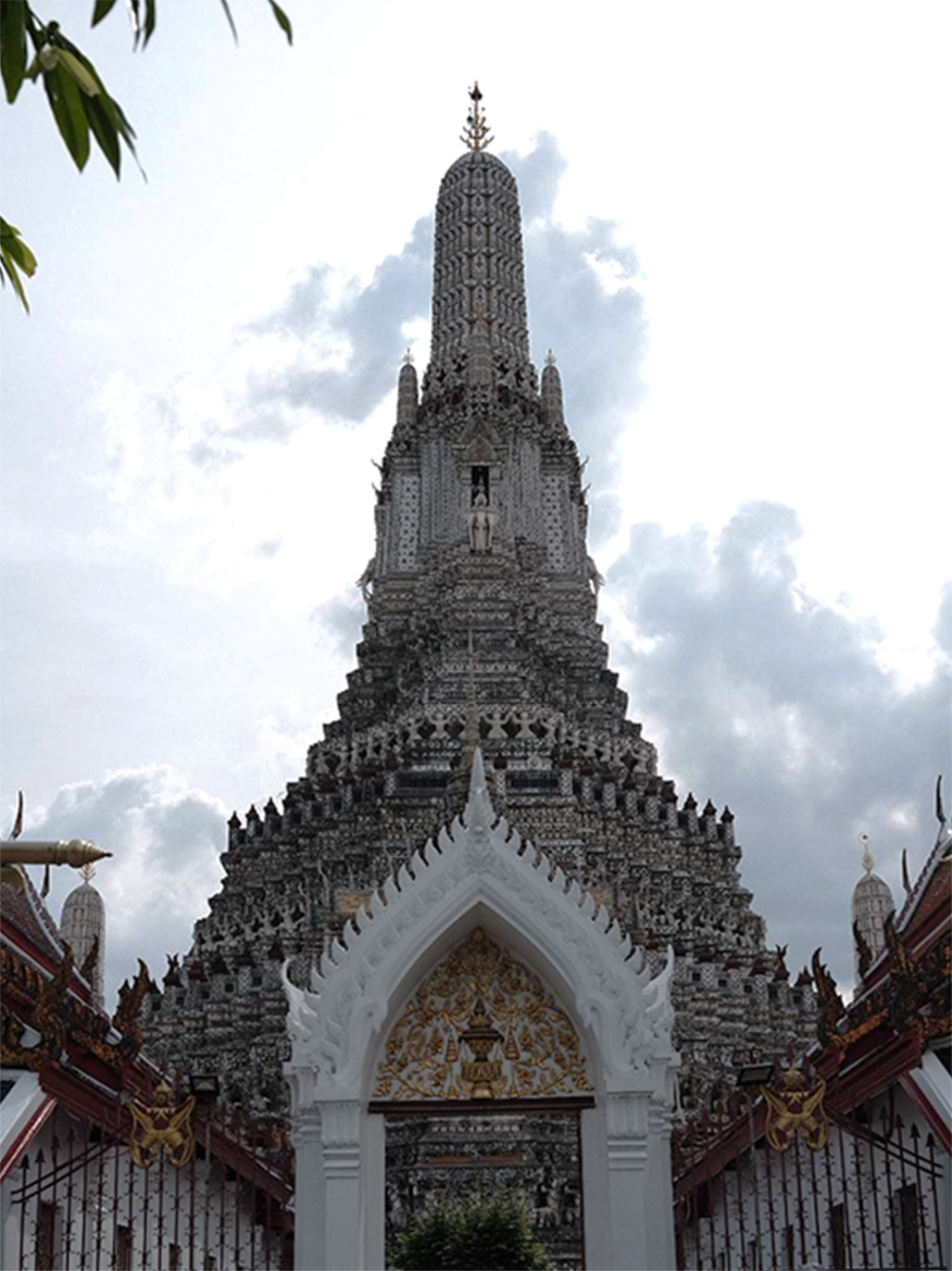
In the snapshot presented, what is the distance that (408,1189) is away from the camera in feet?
96.6

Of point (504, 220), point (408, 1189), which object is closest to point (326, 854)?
point (408, 1189)

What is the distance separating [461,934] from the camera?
525 inches

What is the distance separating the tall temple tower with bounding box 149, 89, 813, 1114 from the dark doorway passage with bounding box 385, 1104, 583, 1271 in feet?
16.9

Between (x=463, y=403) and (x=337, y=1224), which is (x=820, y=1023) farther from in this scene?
(x=463, y=403)

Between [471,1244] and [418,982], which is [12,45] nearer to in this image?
[418,982]

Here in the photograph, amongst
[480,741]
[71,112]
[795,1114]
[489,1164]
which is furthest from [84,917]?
[71,112]

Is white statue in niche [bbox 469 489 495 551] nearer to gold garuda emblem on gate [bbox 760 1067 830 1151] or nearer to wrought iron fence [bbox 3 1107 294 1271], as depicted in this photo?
wrought iron fence [bbox 3 1107 294 1271]

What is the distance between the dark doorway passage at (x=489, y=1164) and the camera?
95.1 ft

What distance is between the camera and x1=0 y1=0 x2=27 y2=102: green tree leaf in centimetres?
517

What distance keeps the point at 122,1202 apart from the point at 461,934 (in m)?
5.72

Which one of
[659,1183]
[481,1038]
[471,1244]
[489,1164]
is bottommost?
[471,1244]

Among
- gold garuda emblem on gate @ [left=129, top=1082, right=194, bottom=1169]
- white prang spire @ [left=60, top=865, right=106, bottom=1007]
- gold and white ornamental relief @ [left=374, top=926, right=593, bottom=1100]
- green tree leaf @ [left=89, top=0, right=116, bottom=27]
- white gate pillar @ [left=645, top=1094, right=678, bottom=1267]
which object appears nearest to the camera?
green tree leaf @ [left=89, top=0, right=116, bottom=27]

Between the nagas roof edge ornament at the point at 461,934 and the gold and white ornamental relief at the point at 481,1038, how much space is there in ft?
1.06

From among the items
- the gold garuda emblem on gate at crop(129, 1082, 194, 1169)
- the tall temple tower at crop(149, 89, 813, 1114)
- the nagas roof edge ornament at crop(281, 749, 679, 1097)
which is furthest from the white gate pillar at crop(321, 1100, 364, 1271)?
the tall temple tower at crop(149, 89, 813, 1114)
